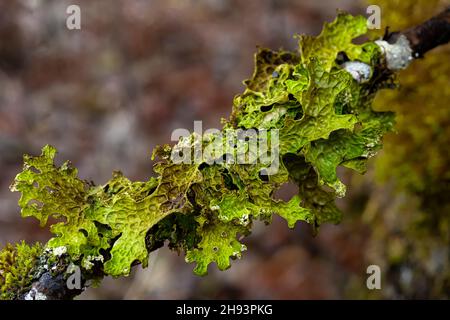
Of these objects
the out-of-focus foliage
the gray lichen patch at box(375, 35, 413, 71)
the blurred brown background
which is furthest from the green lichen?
the blurred brown background

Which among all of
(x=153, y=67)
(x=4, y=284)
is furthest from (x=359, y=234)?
(x=4, y=284)

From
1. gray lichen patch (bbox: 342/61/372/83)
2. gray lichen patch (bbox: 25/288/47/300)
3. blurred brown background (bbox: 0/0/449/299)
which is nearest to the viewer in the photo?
gray lichen patch (bbox: 25/288/47/300)

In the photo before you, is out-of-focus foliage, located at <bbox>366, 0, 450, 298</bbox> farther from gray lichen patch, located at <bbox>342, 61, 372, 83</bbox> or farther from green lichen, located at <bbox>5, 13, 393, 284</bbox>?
→ green lichen, located at <bbox>5, 13, 393, 284</bbox>

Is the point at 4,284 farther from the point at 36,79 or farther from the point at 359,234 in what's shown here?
the point at 36,79

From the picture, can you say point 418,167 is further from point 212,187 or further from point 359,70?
point 212,187

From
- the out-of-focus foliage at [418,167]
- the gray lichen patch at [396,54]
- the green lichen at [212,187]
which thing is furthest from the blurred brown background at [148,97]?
the green lichen at [212,187]

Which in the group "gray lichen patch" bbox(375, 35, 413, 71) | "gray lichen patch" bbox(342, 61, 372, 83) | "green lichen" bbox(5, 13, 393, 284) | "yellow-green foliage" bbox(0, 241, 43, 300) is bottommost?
"yellow-green foliage" bbox(0, 241, 43, 300)

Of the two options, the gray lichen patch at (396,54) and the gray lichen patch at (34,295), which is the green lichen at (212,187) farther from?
the gray lichen patch at (396,54)
